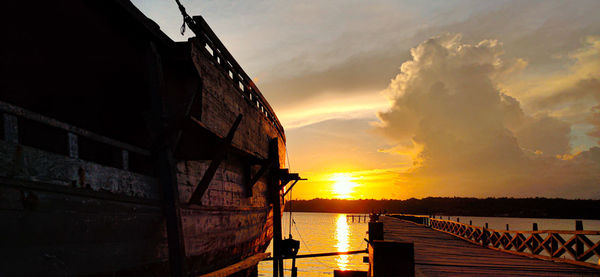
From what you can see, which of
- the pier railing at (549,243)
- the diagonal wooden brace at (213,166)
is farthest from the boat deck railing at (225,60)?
the pier railing at (549,243)

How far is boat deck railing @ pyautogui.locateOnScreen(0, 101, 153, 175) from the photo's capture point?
3.70 meters

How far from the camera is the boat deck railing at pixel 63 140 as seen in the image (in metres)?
3.70

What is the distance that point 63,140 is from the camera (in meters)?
5.60

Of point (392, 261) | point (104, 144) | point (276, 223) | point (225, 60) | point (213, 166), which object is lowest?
point (276, 223)

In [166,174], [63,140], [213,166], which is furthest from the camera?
[213,166]

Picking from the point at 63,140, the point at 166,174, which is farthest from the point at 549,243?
the point at 63,140

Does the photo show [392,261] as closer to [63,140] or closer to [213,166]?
[213,166]

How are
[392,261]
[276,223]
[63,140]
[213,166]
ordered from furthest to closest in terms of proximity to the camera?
[276,223] < [213,166] < [63,140] < [392,261]

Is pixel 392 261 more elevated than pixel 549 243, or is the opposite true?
pixel 392 261

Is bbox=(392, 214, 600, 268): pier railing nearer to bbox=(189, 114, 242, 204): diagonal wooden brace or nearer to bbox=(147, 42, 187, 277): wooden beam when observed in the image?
bbox=(189, 114, 242, 204): diagonal wooden brace

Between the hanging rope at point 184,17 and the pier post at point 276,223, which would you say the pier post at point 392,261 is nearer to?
the hanging rope at point 184,17

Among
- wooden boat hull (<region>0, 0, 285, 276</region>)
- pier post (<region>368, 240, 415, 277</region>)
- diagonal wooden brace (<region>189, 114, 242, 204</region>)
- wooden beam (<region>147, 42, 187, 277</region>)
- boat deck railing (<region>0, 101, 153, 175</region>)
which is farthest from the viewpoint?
diagonal wooden brace (<region>189, 114, 242, 204</region>)

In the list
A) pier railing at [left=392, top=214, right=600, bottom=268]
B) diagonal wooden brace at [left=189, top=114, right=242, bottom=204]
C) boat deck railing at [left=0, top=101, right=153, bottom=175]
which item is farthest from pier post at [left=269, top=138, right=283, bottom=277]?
pier railing at [left=392, top=214, right=600, bottom=268]

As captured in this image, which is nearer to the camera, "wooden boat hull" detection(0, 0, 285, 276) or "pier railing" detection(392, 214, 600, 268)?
"wooden boat hull" detection(0, 0, 285, 276)
